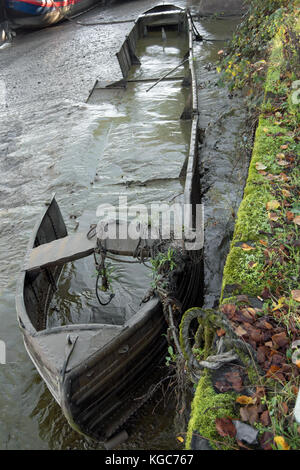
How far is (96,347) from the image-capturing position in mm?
3623

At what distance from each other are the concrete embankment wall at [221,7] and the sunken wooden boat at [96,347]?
15.6 metres

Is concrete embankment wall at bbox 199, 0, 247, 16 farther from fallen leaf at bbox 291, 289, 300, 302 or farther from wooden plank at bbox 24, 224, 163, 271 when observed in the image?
fallen leaf at bbox 291, 289, 300, 302

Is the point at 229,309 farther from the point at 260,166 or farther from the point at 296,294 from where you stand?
the point at 260,166

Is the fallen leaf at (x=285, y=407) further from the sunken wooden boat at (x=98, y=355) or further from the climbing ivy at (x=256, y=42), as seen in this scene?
the climbing ivy at (x=256, y=42)

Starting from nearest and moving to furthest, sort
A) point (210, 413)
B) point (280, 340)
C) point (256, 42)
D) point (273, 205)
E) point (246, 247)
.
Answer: point (210, 413)
point (280, 340)
point (246, 247)
point (273, 205)
point (256, 42)

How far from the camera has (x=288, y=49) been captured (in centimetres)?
644

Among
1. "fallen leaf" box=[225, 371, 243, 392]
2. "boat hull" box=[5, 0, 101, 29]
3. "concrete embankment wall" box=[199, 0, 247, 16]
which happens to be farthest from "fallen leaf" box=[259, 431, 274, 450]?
"boat hull" box=[5, 0, 101, 29]

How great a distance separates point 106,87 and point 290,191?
969 centimetres

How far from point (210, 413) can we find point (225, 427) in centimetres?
13

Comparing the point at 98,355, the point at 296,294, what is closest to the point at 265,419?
the point at 296,294

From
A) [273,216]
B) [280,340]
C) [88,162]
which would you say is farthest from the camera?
[88,162]

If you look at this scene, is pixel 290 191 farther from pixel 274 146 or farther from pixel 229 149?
pixel 229 149
